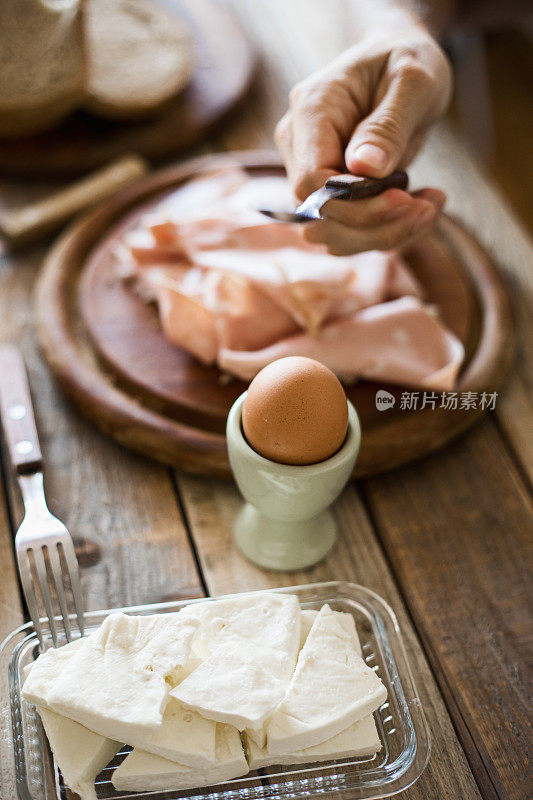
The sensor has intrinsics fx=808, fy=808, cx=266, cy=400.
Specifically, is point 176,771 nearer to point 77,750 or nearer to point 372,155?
point 77,750

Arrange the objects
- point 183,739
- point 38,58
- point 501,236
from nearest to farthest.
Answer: point 183,739, point 38,58, point 501,236

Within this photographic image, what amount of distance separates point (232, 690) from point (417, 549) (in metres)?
0.38

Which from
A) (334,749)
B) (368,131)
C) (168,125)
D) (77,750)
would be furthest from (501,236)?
(77,750)

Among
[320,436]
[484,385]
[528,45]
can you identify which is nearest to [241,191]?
[484,385]

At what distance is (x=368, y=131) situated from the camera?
3.21 ft

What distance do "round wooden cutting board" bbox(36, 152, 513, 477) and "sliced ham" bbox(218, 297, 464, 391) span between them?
3 cm

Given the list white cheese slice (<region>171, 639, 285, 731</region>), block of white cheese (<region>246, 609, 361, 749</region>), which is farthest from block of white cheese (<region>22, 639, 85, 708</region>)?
block of white cheese (<region>246, 609, 361, 749</region>)

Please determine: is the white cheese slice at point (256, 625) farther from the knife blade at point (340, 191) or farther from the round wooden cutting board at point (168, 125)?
the round wooden cutting board at point (168, 125)

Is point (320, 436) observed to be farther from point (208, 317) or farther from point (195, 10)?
point (195, 10)

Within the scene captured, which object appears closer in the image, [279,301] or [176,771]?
[176,771]

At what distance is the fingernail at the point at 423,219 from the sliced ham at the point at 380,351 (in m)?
0.11

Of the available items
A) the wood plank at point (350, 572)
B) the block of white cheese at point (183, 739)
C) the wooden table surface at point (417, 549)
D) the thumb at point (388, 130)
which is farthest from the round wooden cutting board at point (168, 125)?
the block of white cheese at point (183, 739)

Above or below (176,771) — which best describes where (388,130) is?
above

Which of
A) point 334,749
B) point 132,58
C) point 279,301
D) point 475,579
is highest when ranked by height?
point 132,58
